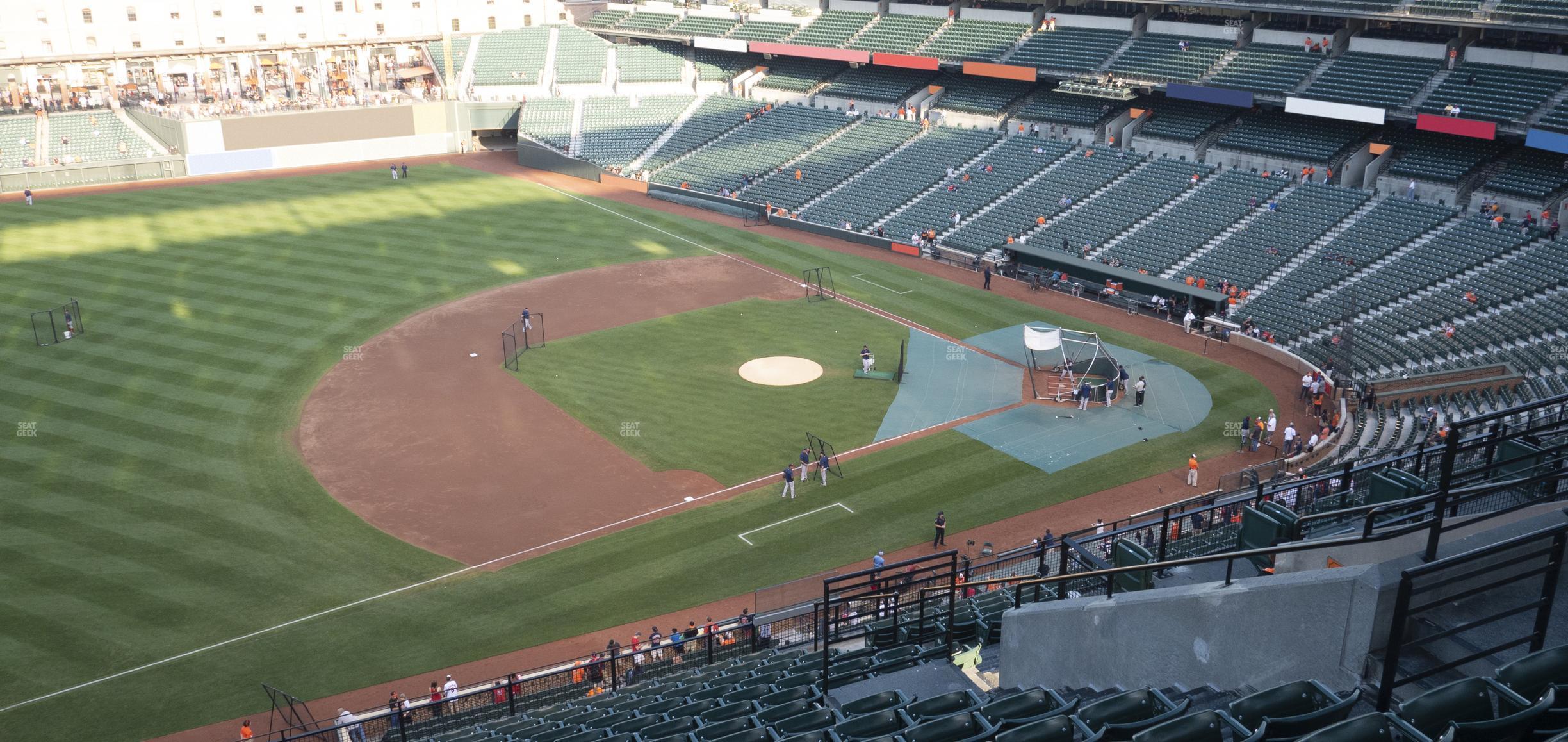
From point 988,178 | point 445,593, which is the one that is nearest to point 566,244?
point 988,178

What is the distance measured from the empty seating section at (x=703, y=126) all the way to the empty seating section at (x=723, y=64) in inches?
138

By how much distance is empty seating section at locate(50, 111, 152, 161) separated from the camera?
71.1m

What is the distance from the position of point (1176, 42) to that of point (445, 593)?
4872 centimetres

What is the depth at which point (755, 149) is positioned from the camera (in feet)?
232

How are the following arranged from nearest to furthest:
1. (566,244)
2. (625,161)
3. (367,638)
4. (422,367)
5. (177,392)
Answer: (367,638) < (177,392) < (422,367) < (566,244) < (625,161)

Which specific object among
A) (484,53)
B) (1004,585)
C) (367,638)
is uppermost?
(484,53)

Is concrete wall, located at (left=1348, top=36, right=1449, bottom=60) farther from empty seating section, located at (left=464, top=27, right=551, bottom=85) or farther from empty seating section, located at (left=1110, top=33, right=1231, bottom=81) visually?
empty seating section, located at (left=464, top=27, right=551, bottom=85)

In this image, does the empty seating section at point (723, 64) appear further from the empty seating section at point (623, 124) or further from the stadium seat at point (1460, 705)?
the stadium seat at point (1460, 705)

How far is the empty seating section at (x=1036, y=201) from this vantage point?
54906 mm

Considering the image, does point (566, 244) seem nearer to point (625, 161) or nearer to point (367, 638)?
point (625, 161)

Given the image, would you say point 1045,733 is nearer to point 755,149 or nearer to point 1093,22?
point 1093,22

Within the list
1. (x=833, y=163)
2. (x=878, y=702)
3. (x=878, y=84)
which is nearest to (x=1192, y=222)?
(x=833, y=163)

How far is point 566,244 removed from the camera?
57344 mm

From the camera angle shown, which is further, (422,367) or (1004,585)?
(422,367)
